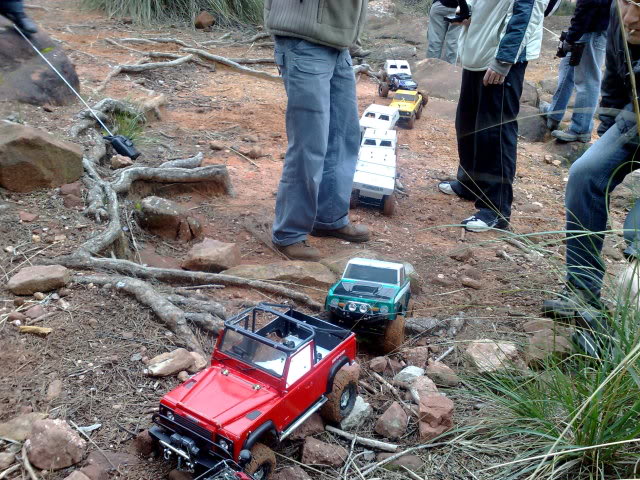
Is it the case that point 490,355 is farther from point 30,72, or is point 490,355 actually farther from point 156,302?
point 30,72

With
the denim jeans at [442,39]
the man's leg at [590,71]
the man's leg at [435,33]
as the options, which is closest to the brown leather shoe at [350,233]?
the man's leg at [590,71]

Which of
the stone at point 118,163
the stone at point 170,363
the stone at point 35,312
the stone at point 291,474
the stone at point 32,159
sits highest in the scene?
the stone at point 32,159

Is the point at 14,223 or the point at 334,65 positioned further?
the point at 334,65

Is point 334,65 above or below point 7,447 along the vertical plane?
above

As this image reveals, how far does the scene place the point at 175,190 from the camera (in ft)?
16.6

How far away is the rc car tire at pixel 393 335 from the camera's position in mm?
3197

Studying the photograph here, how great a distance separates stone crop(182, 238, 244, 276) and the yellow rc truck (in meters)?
3.80

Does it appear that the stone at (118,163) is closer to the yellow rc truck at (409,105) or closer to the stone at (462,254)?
the stone at (462,254)

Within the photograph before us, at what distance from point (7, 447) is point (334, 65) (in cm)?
281

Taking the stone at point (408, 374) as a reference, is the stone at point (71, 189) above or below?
above

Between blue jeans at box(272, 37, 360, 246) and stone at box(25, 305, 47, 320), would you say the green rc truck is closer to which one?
blue jeans at box(272, 37, 360, 246)

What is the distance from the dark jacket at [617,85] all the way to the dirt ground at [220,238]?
0.61 meters

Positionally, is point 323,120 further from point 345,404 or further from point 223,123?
point 223,123

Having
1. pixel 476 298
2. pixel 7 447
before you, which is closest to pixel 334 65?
pixel 476 298
